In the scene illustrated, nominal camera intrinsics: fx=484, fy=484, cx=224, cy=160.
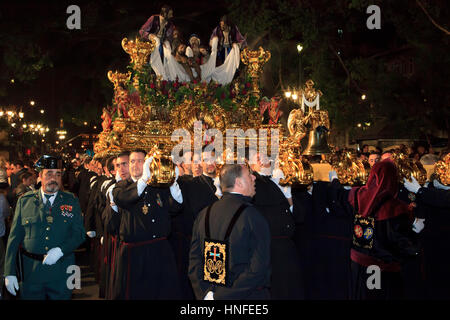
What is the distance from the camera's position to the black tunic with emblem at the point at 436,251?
695cm

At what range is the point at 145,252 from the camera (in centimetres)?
519

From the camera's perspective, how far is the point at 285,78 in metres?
19.8

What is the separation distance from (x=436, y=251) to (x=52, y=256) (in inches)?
209

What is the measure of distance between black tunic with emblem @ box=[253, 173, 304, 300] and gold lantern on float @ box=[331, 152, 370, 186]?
2.74 feet

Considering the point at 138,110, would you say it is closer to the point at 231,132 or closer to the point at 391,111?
the point at 231,132

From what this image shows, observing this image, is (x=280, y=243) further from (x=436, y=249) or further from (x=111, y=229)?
(x=436, y=249)

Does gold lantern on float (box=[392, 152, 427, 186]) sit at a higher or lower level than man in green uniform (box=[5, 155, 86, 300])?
higher

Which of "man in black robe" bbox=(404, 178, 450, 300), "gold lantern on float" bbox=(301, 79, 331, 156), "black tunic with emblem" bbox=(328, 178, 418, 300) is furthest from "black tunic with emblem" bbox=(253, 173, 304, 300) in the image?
"man in black robe" bbox=(404, 178, 450, 300)

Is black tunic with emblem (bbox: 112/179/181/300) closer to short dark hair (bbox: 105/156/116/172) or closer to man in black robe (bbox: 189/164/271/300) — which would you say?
man in black robe (bbox: 189/164/271/300)

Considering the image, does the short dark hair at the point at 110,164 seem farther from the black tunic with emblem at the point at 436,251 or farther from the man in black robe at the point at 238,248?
the black tunic with emblem at the point at 436,251

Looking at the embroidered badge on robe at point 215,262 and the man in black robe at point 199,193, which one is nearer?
the embroidered badge on robe at point 215,262

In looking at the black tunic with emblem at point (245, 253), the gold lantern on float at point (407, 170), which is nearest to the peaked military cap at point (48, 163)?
the black tunic with emblem at point (245, 253)

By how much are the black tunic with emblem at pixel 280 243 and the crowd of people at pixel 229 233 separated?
1cm

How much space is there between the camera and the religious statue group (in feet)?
32.8
